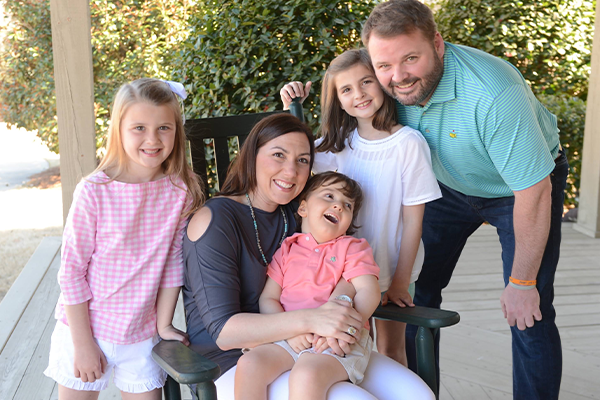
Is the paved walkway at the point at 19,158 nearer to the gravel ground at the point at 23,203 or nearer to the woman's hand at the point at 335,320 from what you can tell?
the gravel ground at the point at 23,203

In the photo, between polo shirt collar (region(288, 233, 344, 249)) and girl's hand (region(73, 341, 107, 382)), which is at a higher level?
polo shirt collar (region(288, 233, 344, 249))

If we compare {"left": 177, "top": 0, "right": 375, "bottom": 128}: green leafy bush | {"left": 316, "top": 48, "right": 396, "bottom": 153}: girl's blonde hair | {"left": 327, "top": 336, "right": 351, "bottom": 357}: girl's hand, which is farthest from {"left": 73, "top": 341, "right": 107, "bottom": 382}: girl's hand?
{"left": 177, "top": 0, "right": 375, "bottom": 128}: green leafy bush

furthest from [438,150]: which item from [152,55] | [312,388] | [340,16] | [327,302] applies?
[152,55]

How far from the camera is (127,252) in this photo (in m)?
1.63

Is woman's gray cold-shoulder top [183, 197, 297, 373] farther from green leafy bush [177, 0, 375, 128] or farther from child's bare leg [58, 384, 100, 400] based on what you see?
green leafy bush [177, 0, 375, 128]

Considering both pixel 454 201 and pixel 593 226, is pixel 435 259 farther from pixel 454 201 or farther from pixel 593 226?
pixel 593 226

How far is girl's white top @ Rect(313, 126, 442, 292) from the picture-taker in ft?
5.80

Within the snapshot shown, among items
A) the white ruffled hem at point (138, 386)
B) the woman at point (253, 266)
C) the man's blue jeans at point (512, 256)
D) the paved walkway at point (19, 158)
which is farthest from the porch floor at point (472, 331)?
the paved walkway at point (19, 158)

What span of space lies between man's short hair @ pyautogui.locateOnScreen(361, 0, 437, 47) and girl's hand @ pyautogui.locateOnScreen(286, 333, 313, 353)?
0.87 meters

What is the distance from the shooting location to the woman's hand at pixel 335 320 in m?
1.46

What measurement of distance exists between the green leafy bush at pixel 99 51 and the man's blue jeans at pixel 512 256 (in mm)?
4157

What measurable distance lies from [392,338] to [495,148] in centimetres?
74

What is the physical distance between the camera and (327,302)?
1526 millimetres

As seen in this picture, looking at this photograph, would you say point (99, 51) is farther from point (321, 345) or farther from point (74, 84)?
point (321, 345)
